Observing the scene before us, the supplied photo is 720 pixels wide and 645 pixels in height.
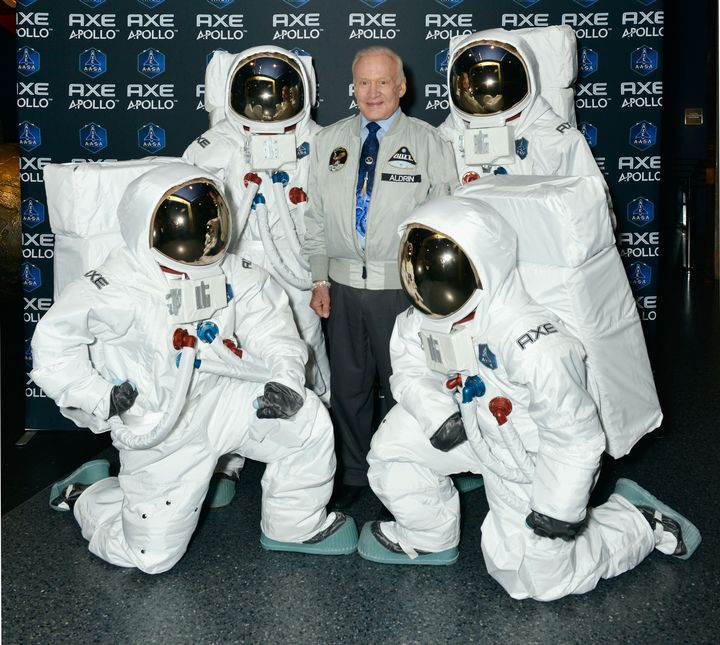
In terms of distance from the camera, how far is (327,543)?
2570mm

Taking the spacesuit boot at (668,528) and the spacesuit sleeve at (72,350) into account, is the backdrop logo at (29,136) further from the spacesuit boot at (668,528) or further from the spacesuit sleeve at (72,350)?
the spacesuit boot at (668,528)

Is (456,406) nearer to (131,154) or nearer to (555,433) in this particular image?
(555,433)

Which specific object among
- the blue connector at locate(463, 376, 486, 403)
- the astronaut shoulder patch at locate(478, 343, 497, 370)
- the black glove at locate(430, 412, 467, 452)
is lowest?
the black glove at locate(430, 412, 467, 452)

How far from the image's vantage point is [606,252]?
2.34 metres

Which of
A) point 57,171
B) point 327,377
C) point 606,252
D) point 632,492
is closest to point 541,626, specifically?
point 632,492

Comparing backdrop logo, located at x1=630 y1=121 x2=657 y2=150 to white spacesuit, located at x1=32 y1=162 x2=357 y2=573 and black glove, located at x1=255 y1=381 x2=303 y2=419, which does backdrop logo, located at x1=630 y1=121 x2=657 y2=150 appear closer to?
white spacesuit, located at x1=32 y1=162 x2=357 y2=573

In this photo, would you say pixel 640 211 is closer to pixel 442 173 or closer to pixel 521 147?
pixel 521 147

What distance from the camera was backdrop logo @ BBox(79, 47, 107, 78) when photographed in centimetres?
358


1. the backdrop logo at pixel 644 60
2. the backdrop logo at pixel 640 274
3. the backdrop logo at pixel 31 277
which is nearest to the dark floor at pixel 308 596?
the backdrop logo at pixel 640 274

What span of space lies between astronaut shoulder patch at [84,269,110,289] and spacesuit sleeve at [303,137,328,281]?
81 cm

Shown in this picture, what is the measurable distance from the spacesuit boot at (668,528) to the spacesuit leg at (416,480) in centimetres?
61

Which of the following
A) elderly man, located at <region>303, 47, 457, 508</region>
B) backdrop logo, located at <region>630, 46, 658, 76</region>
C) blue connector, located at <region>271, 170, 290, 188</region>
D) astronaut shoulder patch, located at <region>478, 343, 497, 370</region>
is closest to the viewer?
astronaut shoulder patch, located at <region>478, 343, 497, 370</region>

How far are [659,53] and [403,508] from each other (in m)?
2.28

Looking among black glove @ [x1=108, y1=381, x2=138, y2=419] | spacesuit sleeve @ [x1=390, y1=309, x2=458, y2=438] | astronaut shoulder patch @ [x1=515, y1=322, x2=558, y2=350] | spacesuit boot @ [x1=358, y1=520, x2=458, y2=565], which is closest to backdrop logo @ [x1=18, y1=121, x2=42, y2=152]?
black glove @ [x1=108, y1=381, x2=138, y2=419]
